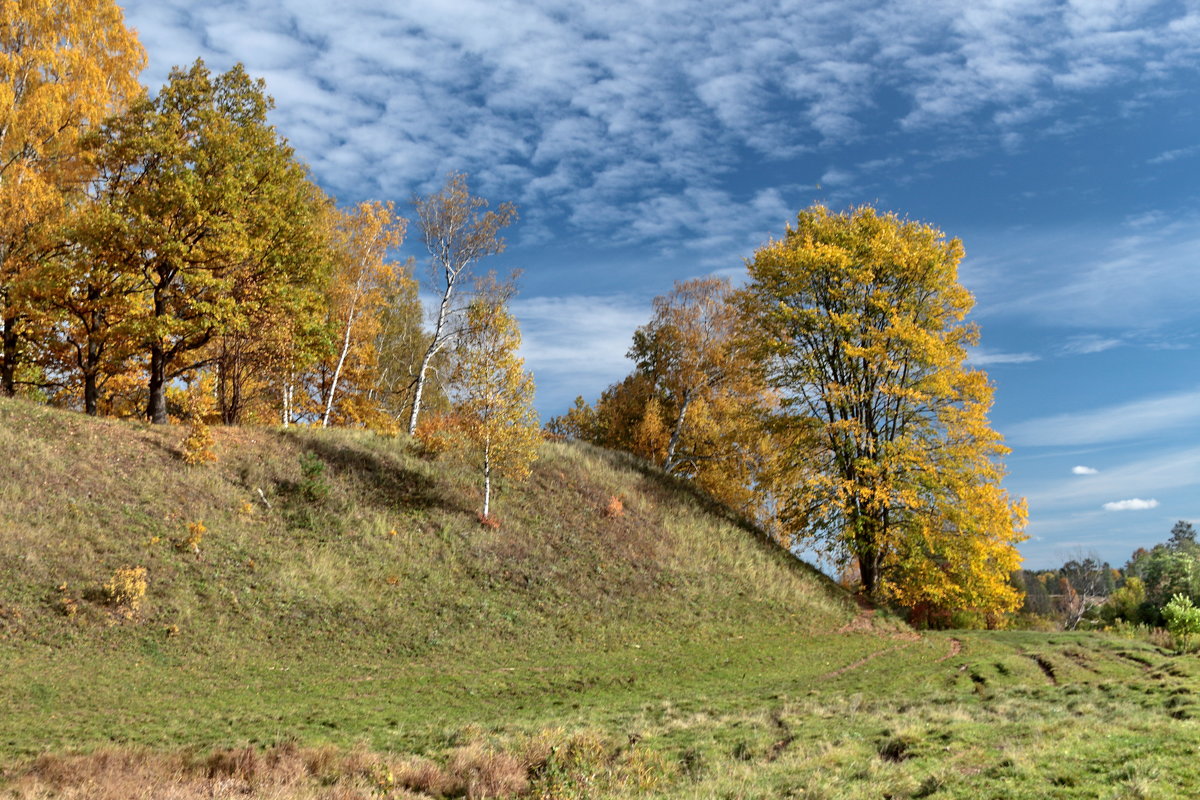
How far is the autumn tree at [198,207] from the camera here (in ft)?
91.0

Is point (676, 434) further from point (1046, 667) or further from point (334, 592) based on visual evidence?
point (1046, 667)

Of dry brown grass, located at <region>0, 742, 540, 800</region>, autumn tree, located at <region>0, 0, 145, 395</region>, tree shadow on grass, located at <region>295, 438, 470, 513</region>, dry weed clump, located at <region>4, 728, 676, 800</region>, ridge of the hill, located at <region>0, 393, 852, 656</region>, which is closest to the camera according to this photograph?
dry brown grass, located at <region>0, 742, 540, 800</region>

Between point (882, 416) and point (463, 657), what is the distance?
71.5 ft

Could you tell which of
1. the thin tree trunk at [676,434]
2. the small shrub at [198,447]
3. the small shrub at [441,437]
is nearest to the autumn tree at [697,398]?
the thin tree trunk at [676,434]

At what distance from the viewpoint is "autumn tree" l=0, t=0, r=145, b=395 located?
92.1 feet

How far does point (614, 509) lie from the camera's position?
109 feet

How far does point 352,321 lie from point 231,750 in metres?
32.0

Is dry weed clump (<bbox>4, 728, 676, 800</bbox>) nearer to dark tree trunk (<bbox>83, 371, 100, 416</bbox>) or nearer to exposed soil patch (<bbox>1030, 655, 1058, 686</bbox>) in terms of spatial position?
exposed soil patch (<bbox>1030, 655, 1058, 686</bbox>)

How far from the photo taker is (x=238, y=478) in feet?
87.2

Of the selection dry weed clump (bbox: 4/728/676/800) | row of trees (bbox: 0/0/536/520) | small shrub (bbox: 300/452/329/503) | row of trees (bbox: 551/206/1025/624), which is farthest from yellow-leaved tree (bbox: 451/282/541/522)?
dry weed clump (bbox: 4/728/676/800)

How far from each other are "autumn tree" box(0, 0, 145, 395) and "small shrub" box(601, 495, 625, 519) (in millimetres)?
24467

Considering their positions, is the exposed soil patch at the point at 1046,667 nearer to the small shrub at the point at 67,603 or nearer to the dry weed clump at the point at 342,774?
the dry weed clump at the point at 342,774

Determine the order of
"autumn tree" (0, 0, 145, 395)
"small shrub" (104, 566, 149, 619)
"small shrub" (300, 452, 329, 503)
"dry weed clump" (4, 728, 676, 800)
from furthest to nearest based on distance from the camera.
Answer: "autumn tree" (0, 0, 145, 395) → "small shrub" (300, 452, 329, 503) → "small shrub" (104, 566, 149, 619) → "dry weed clump" (4, 728, 676, 800)

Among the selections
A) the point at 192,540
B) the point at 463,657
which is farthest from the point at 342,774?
the point at 192,540
